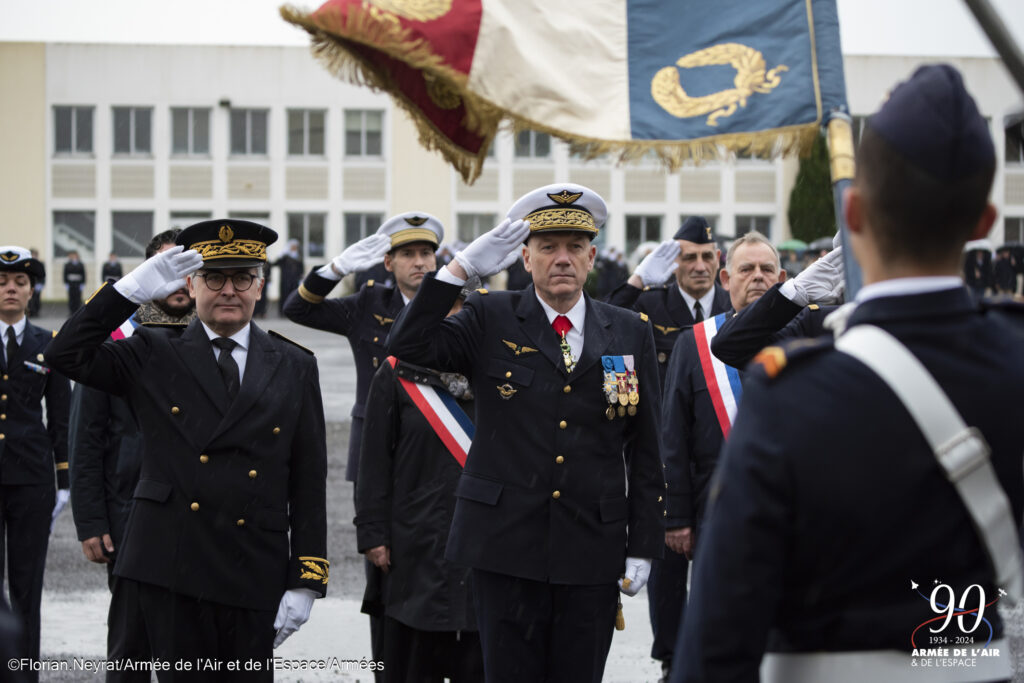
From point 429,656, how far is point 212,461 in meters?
1.75

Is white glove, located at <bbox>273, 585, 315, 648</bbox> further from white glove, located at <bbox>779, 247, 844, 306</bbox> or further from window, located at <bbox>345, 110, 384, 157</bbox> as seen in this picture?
window, located at <bbox>345, 110, 384, 157</bbox>

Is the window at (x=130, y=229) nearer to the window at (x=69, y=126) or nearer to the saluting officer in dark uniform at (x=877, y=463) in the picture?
the window at (x=69, y=126)

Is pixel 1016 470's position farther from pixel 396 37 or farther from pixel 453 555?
pixel 453 555

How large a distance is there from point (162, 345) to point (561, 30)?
1930mm

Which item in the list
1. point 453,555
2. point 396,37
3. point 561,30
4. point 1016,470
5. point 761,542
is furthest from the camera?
point 453,555

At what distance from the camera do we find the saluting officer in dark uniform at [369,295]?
24.4 feet

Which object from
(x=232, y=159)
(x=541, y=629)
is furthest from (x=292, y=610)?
(x=232, y=159)

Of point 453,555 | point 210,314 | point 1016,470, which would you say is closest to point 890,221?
point 1016,470

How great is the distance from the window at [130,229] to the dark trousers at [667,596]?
42.6 meters

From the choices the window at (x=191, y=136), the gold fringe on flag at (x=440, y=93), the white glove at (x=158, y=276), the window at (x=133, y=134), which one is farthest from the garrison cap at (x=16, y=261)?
the window at (x=133, y=134)

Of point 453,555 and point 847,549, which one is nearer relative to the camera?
point 847,549

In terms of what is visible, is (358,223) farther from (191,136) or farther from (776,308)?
(776,308)

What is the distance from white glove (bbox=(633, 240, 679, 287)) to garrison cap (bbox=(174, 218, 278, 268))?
3.86 metres

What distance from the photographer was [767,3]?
378 centimetres
